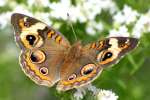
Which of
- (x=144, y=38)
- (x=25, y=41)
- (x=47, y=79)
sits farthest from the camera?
(x=144, y=38)

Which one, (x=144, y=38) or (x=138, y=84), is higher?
(x=144, y=38)

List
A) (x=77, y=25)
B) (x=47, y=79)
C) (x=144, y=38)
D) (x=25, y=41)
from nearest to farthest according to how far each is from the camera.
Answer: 1. (x=47, y=79)
2. (x=25, y=41)
3. (x=144, y=38)
4. (x=77, y=25)

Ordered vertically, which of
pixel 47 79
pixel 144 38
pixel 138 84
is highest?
pixel 47 79

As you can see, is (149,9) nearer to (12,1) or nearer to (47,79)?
(12,1)

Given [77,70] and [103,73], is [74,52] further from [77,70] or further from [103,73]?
[103,73]

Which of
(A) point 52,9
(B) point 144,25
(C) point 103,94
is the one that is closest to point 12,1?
(A) point 52,9

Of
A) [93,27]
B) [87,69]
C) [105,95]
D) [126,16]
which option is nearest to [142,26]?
[126,16]

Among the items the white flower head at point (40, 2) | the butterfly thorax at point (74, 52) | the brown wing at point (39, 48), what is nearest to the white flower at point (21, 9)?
the white flower head at point (40, 2)
